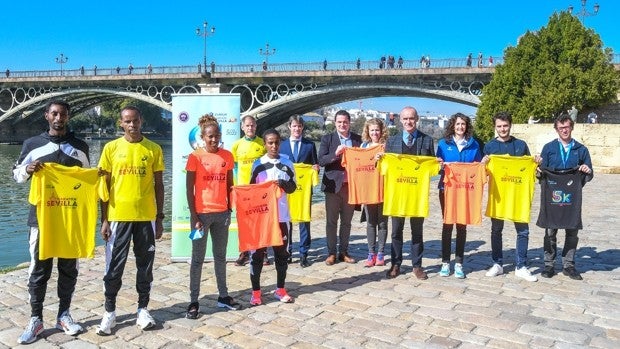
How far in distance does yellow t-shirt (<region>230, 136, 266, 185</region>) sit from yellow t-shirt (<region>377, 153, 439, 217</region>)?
5.48ft

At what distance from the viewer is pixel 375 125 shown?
21.6ft

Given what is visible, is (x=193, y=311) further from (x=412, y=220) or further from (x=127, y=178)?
(x=412, y=220)

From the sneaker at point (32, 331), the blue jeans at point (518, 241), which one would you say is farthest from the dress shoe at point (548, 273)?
the sneaker at point (32, 331)

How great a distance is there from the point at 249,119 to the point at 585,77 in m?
25.1

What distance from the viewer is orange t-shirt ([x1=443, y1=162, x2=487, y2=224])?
602 cm

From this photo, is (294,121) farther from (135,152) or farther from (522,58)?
(522,58)

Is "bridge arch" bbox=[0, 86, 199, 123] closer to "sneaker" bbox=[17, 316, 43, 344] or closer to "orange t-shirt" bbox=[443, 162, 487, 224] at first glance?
"orange t-shirt" bbox=[443, 162, 487, 224]

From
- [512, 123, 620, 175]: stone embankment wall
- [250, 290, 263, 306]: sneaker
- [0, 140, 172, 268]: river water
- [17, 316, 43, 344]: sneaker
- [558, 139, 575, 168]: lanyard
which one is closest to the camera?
[17, 316, 43, 344]: sneaker

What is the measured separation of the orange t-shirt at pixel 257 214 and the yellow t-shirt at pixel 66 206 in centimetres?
129

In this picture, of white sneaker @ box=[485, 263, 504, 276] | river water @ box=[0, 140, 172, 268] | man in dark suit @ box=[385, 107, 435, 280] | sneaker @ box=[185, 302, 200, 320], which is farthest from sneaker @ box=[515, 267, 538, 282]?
river water @ box=[0, 140, 172, 268]

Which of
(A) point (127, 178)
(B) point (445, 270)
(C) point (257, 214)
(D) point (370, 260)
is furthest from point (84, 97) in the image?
(A) point (127, 178)

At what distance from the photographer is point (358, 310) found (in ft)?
16.3

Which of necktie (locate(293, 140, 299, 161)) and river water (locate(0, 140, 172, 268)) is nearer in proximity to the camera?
necktie (locate(293, 140, 299, 161))

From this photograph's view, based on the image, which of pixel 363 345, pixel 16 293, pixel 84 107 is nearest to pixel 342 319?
pixel 363 345
